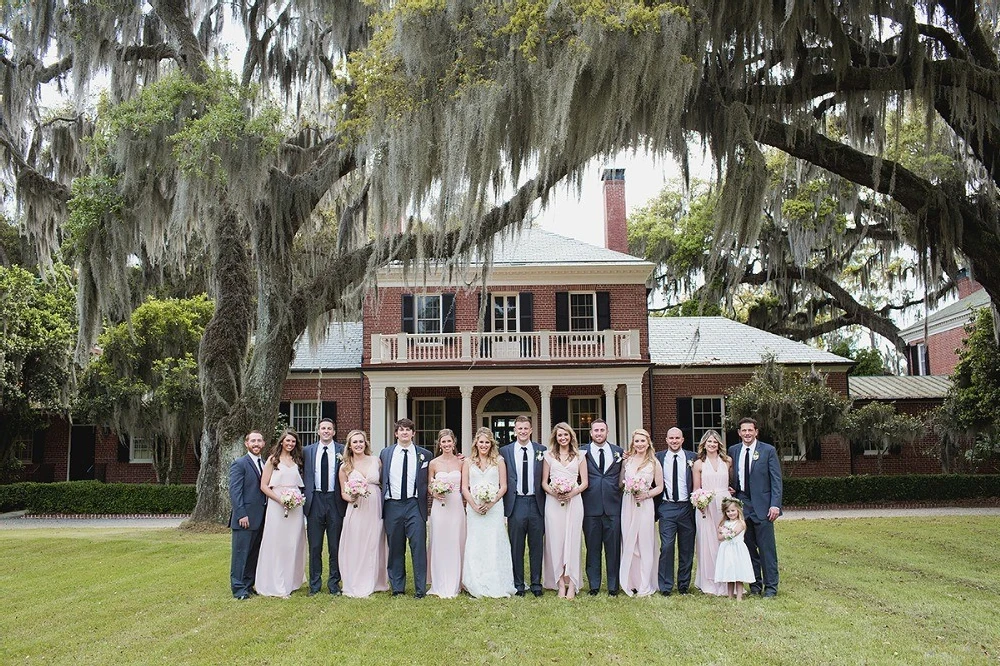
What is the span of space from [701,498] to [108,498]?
51.3 feet

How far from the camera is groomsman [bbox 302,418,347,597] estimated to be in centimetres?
768

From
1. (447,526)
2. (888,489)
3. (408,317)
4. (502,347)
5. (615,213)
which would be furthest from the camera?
(615,213)

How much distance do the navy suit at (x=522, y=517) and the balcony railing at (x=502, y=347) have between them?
14026 millimetres

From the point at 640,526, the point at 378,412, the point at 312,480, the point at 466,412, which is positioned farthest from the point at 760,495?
the point at 378,412

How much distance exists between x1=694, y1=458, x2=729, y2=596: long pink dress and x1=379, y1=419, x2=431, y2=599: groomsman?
2234mm

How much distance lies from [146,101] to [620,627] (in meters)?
9.01

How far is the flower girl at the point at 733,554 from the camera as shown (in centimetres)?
729

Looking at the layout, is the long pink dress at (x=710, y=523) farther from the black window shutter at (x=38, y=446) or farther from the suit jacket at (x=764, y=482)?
the black window shutter at (x=38, y=446)

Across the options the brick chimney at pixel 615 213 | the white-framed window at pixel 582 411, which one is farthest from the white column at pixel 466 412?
the brick chimney at pixel 615 213

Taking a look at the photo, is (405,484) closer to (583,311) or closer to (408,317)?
(408,317)

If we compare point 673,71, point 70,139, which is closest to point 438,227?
point 673,71

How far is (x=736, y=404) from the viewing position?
1980cm

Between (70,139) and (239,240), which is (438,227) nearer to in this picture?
(239,240)

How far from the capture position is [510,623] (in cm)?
645
